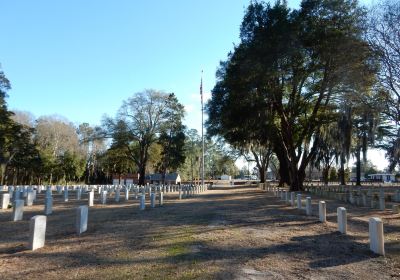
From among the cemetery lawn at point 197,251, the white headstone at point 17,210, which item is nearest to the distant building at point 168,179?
the white headstone at point 17,210

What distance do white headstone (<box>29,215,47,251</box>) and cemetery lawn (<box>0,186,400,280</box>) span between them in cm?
19

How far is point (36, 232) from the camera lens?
7.95 m

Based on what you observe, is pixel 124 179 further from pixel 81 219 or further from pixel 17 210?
pixel 81 219

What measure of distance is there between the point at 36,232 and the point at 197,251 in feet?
10.8

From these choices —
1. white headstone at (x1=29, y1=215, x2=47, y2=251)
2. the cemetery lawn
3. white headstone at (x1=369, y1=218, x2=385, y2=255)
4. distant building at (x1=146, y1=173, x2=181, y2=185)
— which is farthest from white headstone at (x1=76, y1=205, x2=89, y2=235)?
distant building at (x1=146, y1=173, x2=181, y2=185)

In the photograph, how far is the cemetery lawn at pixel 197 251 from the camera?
639cm

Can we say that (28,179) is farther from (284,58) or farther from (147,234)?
(147,234)

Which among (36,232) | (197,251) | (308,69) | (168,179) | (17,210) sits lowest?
(197,251)

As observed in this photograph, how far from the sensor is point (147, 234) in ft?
32.2

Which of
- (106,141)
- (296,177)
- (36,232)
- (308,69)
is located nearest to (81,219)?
(36,232)

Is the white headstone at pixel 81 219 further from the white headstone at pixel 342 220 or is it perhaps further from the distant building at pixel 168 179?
the distant building at pixel 168 179

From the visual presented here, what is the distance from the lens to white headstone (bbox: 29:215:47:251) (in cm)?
786

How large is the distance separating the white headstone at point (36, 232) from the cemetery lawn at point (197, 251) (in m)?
0.19

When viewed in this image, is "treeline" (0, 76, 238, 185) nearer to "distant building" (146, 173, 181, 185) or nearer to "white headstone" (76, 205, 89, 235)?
"distant building" (146, 173, 181, 185)
